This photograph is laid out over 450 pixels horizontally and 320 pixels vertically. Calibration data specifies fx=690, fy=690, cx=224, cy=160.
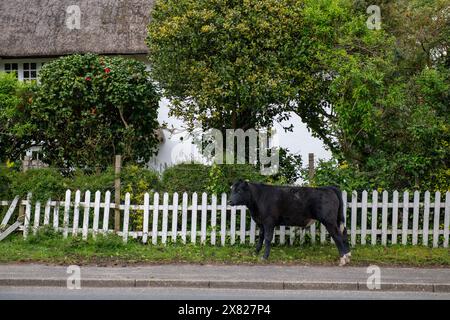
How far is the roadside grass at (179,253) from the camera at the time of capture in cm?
1302

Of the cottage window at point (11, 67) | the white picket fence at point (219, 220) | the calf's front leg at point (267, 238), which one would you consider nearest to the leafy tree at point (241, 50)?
the white picket fence at point (219, 220)

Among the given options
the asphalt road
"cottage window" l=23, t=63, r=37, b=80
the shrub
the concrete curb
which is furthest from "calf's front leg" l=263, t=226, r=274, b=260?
"cottage window" l=23, t=63, r=37, b=80

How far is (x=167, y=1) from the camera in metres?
17.1

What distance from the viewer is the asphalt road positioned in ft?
32.9

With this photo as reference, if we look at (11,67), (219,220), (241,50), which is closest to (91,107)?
(241,50)

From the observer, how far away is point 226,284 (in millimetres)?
11055

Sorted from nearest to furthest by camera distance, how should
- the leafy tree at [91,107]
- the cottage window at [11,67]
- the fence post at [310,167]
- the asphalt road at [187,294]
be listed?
1. the asphalt road at [187,294]
2. the fence post at [310,167]
3. the leafy tree at [91,107]
4. the cottage window at [11,67]

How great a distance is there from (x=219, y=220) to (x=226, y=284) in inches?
150

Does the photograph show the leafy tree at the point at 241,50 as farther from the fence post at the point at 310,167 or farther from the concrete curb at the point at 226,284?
the concrete curb at the point at 226,284

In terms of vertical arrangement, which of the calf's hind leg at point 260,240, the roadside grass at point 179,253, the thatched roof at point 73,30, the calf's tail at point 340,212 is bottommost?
the roadside grass at point 179,253

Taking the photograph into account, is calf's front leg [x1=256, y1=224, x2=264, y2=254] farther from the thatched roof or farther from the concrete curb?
the thatched roof

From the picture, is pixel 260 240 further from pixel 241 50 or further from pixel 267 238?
pixel 241 50

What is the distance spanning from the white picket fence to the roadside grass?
0.24m

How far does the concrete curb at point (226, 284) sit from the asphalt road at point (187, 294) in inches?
7.7
